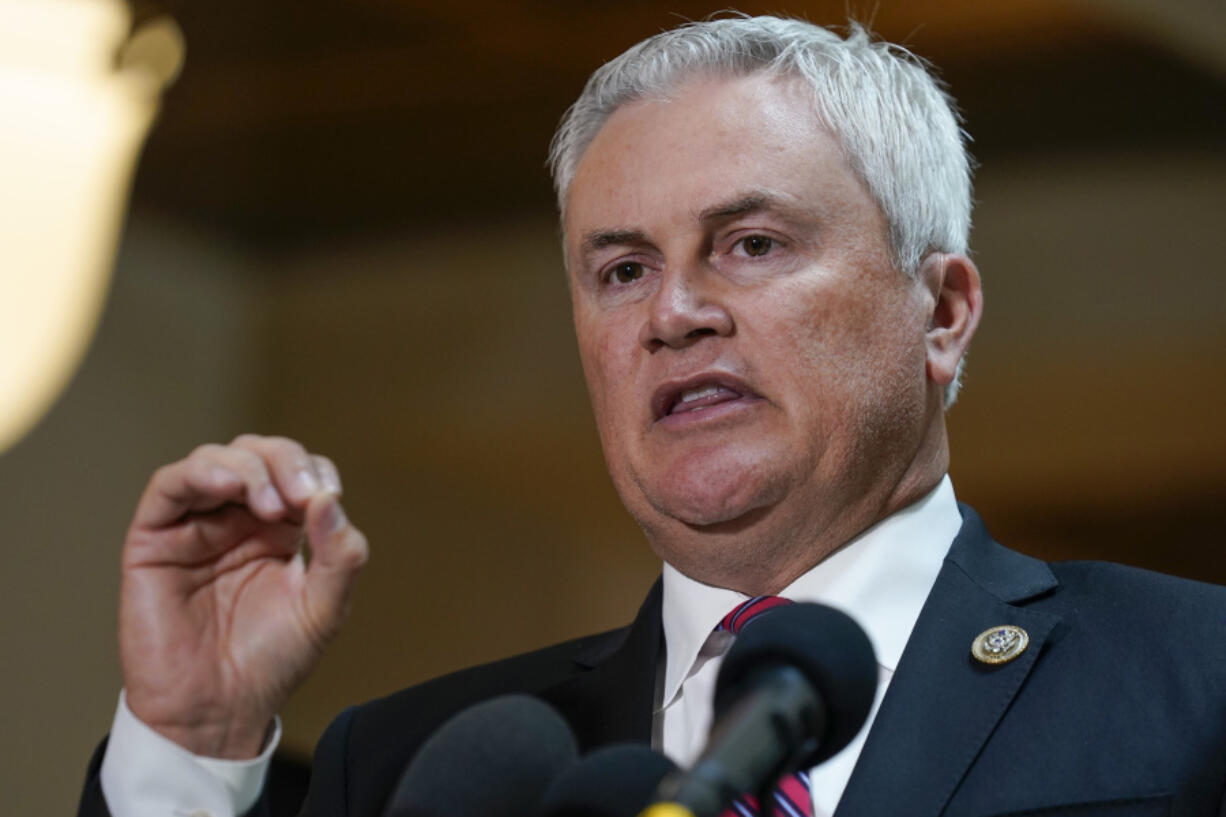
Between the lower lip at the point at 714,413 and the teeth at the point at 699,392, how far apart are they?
0.01m

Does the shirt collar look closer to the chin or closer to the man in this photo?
the man

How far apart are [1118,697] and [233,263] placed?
3.78 m

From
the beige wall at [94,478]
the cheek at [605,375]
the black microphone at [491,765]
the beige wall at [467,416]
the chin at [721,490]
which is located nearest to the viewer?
the black microphone at [491,765]

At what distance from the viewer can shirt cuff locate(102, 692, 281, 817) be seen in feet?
4.98

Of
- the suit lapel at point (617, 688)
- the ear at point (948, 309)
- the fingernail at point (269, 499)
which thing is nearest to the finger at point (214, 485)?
the fingernail at point (269, 499)

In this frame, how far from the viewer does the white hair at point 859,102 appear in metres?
1.85

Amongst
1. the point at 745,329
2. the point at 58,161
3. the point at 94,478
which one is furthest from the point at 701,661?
the point at 58,161

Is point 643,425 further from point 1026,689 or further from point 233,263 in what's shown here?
point 233,263

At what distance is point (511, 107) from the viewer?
4293mm

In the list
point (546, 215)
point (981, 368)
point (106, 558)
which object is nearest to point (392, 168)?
point (546, 215)

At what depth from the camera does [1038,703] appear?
1.57m

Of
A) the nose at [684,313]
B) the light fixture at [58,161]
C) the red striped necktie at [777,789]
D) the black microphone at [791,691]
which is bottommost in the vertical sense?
the red striped necktie at [777,789]

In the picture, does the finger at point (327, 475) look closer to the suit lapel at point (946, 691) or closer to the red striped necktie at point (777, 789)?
the red striped necktie at point (777, 789)

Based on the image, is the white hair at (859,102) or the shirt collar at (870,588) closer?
the shirt collar at (870,588)
